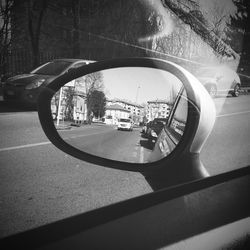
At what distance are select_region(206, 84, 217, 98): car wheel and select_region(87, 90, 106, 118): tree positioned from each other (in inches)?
15.6

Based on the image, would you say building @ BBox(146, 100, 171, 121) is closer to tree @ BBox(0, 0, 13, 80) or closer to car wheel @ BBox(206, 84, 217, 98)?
car wheel @ BBox(206, 84, 217, 98)

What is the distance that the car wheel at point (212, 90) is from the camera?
1028mm

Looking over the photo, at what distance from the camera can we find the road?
4.91ft

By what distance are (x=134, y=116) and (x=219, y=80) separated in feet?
1.47

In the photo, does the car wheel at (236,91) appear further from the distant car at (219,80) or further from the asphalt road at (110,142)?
the asphalt road at (110,142)

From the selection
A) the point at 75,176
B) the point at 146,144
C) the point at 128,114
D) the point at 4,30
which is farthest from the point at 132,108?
the point at 4,30

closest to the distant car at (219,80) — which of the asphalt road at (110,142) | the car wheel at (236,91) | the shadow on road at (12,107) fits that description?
the car wheel at (236,91)

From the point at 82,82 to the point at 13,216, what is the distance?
1.07 meters

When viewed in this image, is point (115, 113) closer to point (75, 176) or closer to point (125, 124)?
point (125, 124)

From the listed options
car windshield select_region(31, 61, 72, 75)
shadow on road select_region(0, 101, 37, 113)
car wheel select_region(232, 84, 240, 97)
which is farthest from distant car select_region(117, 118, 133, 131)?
shadow on road select_region(0, 101, 37, 113)

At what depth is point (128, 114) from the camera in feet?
3.04

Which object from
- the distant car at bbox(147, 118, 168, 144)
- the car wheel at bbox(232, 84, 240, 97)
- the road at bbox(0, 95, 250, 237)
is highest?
the car wheel at bbox(232, 84, 240, 97)

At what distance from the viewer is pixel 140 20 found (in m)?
1.26

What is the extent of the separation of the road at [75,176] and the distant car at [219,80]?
45 millimetres
